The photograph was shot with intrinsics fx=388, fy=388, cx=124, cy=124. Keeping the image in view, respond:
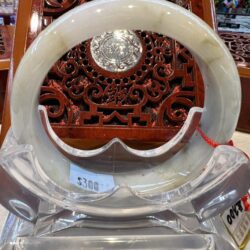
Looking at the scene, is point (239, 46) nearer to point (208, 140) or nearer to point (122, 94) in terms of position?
point (122, 94)

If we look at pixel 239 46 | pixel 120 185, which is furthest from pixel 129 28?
pixel 239 46

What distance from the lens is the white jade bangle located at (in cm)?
46

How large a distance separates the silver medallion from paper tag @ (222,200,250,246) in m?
0.38

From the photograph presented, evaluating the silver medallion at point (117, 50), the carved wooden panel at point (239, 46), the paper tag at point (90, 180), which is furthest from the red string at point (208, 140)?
the carved wooden panel at point (239, 46)

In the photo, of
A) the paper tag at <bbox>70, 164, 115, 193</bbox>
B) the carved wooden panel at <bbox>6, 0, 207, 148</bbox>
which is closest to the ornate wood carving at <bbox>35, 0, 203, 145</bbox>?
the carved wooden panel at <bbox>6, 0, 207, 148</bbox>

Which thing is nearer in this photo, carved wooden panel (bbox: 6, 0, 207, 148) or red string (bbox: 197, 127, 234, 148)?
red string (bbox: 197, 127, 234, 148)

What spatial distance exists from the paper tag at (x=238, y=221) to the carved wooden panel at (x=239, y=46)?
0.52 metres

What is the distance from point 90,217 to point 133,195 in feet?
0.26

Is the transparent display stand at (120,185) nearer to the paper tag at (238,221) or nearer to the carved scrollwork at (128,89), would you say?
the paper tag at (238,221)

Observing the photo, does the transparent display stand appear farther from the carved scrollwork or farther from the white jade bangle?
the carved scrollwork

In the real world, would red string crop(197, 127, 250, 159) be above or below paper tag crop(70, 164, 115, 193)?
above

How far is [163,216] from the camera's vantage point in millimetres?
557

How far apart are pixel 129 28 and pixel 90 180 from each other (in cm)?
27

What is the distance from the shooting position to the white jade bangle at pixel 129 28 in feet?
1.50
